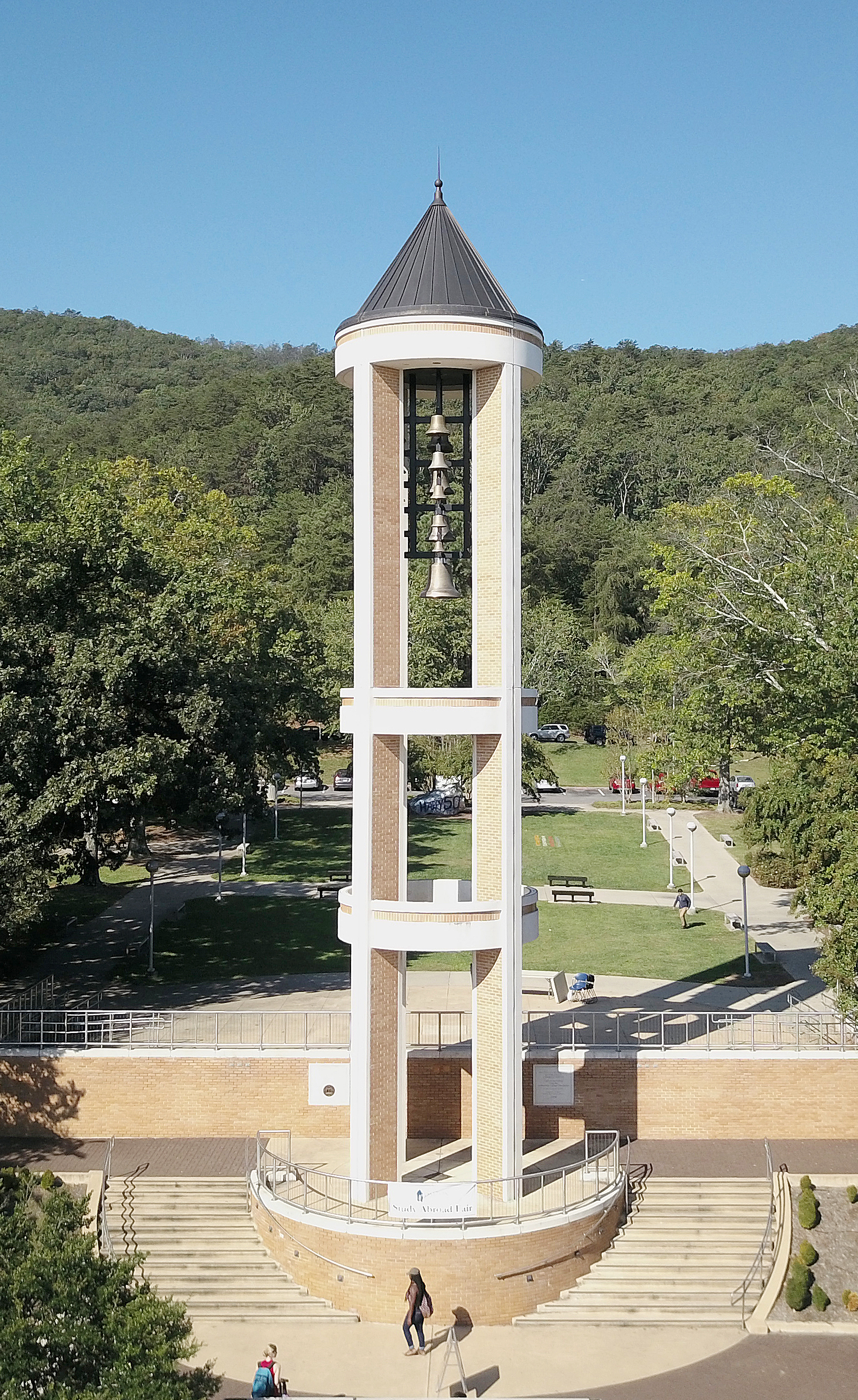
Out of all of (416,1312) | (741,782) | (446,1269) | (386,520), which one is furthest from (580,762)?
(416,1312)

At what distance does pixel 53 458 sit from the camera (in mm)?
85750

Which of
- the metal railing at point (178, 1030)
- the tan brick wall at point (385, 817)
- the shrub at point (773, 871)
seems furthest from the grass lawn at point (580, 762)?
the tan brick wall at point (385, 817)

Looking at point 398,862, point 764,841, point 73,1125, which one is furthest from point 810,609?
point 73,1125

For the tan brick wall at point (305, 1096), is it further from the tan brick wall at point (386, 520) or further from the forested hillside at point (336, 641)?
the tan brick wall at point (386, 520)

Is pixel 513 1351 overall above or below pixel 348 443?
below

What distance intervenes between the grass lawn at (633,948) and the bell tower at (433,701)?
36.8 feet

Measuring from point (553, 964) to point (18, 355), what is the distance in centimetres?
14482

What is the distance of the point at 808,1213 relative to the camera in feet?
67.8

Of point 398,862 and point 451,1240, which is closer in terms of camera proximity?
point 451,1240

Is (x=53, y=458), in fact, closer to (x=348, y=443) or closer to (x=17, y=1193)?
(x=348, y=443)

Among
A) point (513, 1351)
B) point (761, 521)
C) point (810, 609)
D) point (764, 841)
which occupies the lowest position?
point (513, 1351)

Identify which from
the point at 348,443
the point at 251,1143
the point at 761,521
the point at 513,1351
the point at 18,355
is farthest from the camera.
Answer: the point at 18,355

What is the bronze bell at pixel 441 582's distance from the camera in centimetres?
2067

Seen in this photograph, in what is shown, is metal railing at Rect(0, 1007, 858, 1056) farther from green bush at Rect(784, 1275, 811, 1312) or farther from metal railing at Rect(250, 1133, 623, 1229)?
green bush at Rect(784, 1275, 811, 1312)
